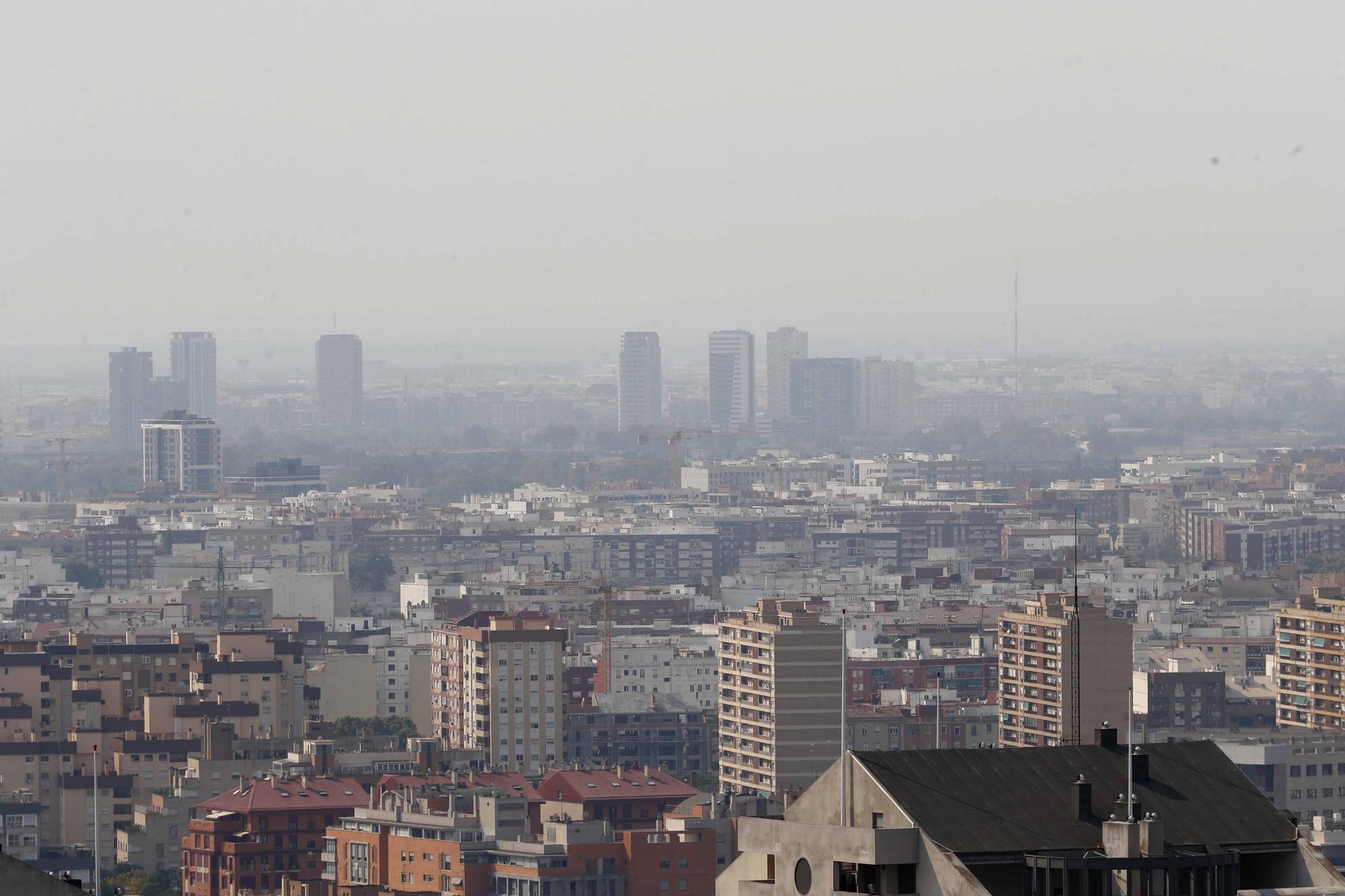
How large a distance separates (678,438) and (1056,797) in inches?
5776

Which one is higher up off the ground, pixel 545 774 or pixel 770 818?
pixel 770 818

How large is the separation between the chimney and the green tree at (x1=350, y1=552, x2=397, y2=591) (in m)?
94.8

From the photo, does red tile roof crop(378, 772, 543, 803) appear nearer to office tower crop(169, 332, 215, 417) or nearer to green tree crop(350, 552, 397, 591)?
green tree crop(350, 552, 397, 591)

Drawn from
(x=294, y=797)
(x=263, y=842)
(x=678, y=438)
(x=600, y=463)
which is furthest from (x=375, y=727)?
(x=600, y=463)

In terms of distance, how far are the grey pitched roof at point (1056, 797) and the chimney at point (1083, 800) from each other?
11 millimetres

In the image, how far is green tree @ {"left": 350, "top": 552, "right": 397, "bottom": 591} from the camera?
105125 mm

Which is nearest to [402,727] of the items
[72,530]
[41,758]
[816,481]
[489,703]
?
[489,703]

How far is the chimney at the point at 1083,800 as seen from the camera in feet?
27.1

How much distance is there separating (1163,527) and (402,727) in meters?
64.3

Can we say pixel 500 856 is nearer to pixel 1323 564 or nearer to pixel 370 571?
pixel 1323 564

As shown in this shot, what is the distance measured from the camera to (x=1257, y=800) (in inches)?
337

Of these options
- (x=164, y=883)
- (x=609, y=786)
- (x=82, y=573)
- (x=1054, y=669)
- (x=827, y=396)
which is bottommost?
(x=82, y=573)

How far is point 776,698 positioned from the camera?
166 ft

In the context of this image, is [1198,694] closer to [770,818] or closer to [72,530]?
[770,818]
